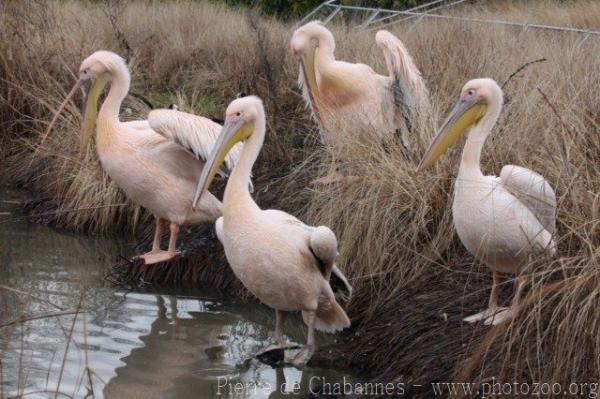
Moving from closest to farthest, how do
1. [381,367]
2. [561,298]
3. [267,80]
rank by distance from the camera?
[561,298] → [381,367] → [267,80]

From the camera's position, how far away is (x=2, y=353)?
214 inches

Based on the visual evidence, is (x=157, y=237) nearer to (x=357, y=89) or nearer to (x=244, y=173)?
(x=244, y=173)

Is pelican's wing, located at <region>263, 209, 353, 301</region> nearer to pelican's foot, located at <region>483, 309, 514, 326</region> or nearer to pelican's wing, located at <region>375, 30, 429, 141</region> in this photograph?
pelican's foot, located at <region>483, 309, 514, 326</region>

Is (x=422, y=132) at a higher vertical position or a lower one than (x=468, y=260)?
higher

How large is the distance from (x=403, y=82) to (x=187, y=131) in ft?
5.84

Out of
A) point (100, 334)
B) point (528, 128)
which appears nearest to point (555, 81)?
point (528, 128)

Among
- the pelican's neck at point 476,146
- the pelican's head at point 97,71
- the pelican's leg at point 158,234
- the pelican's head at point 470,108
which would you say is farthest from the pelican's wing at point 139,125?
the pelican's neck at point 476,146

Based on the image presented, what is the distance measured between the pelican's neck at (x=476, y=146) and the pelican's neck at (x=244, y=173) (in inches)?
43.3

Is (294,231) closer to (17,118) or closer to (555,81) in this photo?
(555,81)

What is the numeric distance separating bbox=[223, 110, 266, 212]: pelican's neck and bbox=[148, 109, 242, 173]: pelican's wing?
0.84 metres

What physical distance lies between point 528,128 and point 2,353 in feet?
10.6

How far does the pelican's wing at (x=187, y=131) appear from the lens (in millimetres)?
6406

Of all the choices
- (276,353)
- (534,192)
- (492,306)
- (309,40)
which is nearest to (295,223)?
(276,353)

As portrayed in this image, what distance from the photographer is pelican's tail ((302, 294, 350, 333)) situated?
5.58m
